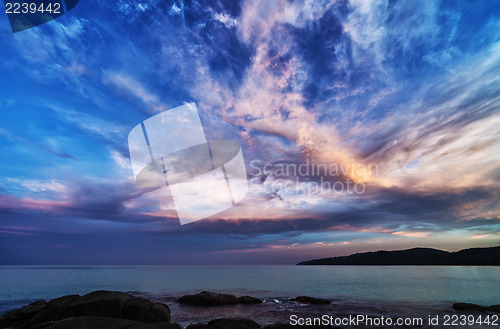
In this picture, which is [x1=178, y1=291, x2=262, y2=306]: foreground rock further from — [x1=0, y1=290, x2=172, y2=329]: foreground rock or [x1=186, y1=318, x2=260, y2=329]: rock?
[x1=186, y1=318, x2=260, y2=329]: rock

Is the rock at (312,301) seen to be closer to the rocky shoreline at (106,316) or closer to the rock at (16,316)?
the rocky shoreline at (106,316)

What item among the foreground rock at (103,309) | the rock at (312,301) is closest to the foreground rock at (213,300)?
the rock at (312,301)

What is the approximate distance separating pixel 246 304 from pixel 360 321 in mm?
15027

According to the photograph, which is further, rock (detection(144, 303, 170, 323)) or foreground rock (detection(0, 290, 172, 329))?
rock (detection(144, 303, 170, 323))

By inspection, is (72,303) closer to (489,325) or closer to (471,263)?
(489,325)

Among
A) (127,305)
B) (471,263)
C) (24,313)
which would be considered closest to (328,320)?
(127,305)

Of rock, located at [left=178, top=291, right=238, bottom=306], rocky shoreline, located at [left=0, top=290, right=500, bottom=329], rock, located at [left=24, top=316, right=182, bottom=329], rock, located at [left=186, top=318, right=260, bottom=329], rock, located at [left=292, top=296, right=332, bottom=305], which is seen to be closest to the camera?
rock, located at [left=24, top=316, right=182, bottom=329]

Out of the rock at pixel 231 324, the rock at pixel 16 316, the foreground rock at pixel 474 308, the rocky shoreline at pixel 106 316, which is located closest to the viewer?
the rocky shoreline at pixel 106 316

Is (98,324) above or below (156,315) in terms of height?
above

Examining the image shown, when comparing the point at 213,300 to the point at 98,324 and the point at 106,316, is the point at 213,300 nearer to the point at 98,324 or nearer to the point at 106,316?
the point at 106,316

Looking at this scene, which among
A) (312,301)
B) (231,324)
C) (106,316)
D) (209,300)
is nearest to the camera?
(231,324)

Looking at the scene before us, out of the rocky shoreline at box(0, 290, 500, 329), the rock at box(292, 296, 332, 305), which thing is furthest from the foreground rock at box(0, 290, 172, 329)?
the rock at box(292, 296, 332, 305)

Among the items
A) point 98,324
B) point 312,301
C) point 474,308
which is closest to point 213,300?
point 312,301

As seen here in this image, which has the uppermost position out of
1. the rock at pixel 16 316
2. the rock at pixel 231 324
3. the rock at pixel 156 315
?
the rock at pixel 231 324
